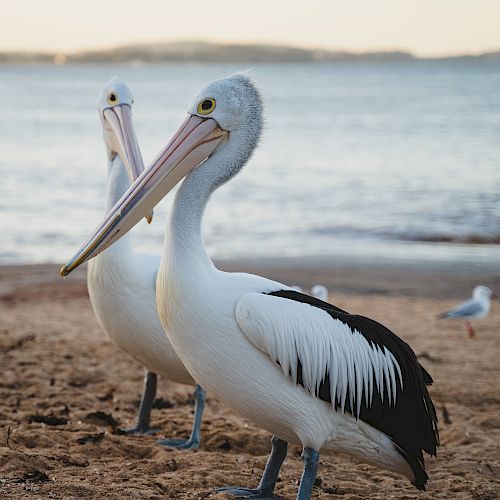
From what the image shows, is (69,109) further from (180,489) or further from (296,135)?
(180,489)

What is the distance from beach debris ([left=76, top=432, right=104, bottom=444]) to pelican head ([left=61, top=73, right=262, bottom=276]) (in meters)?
1.52

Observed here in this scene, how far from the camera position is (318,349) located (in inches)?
136

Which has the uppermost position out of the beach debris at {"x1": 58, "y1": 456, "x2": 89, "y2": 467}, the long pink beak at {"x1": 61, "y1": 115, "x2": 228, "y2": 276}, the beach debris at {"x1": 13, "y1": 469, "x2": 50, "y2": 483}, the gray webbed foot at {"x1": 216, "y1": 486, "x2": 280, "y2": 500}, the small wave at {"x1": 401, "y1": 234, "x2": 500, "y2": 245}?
the long pink beak at {"x1": 61, "y1": 115, "x2": 228, "y2": 276}

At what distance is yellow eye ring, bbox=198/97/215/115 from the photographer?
3621 millimetres

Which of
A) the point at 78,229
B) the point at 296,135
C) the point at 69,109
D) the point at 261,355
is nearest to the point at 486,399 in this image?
the point at 261,355

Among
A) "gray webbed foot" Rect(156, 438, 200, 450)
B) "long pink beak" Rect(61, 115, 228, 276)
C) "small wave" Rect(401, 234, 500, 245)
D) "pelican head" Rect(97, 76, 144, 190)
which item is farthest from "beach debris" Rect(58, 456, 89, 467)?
"small wave" Rect(401, 234, 500, 245)

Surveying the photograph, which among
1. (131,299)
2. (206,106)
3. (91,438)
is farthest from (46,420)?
(206,106)

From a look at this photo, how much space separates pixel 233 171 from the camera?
3.67 meters

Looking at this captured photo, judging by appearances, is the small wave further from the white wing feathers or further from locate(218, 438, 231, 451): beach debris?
the white wing feathers

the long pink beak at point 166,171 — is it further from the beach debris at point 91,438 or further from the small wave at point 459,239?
the small wave at point 459,239

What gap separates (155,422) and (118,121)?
181 cm

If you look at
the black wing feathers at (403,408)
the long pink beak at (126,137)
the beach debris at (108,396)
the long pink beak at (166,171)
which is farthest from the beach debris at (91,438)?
the black wing feathers at (403,408)

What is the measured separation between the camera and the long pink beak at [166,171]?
3.48 metres

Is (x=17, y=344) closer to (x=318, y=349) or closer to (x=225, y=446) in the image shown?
(x=225, y=446)
